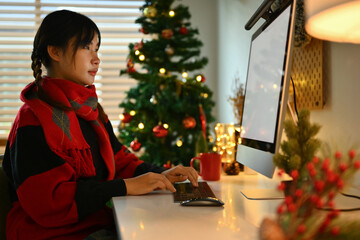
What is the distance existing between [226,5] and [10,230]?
224 cm

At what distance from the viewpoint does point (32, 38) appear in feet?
9.51

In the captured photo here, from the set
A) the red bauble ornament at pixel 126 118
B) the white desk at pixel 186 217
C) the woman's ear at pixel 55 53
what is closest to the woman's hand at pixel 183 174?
the white desk at pixel 186 217

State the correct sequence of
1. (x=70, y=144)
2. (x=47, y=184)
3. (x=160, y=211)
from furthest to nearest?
(x=70, y=144) < (x=47, y=184) < (x=160, y=211)

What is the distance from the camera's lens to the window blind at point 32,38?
9.32 ft

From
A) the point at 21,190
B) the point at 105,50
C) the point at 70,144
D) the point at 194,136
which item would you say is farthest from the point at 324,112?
the point at 105,50

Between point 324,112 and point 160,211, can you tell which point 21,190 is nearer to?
point 160,211

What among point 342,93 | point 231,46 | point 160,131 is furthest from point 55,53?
point 231,46

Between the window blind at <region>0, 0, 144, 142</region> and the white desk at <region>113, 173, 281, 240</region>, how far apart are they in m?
2.16

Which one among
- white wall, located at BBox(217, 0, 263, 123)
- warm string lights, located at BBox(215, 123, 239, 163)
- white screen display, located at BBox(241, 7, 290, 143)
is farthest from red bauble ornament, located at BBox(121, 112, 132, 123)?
white screen display, located at BBox(241, 7, 290, 143)

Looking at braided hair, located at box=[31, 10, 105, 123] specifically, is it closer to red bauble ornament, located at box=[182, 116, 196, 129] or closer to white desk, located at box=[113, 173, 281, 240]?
white desk, located at box=[113, 173, 281, 240]

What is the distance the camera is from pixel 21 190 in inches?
35.3

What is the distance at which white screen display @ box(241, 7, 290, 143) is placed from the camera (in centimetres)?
83

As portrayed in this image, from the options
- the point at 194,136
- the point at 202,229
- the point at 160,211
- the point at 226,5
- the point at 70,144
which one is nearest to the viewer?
the point at 202,229

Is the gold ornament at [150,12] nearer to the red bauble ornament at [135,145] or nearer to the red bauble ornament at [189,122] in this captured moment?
the red bauble ornament at [189,122]
